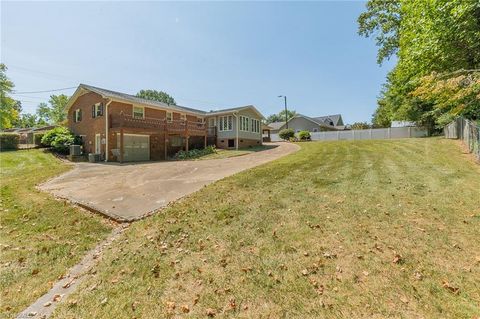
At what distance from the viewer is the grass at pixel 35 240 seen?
3.71m

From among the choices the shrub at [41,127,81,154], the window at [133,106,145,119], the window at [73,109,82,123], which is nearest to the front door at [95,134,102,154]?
the shrub at [41,127,81,154]

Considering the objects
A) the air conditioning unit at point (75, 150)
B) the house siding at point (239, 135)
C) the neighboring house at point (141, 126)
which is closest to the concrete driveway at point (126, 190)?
the neighboring house at point (141, 126)

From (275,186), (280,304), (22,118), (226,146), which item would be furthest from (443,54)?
(22,118)

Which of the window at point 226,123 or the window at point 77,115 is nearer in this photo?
the window at point 77,115

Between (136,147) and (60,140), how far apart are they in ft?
22.6

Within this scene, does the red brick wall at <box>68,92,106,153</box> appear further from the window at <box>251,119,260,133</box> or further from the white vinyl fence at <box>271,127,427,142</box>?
the white vinyl fence at <box>271,127,427,142</box>

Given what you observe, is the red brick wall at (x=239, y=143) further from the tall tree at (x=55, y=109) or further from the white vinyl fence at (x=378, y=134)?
the tall tree at (x=55, y=109)

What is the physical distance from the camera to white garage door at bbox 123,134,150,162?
63.1ft

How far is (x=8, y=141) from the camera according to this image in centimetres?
2266

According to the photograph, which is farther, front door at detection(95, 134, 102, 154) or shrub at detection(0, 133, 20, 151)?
shrub at detection(0, 133, 20, 151)

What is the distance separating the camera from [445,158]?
11555mm

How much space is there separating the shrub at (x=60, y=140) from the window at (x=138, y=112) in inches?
235

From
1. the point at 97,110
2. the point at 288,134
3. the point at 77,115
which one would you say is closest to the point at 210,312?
the point at 97,110

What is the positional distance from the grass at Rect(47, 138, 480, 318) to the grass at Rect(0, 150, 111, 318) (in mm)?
699
